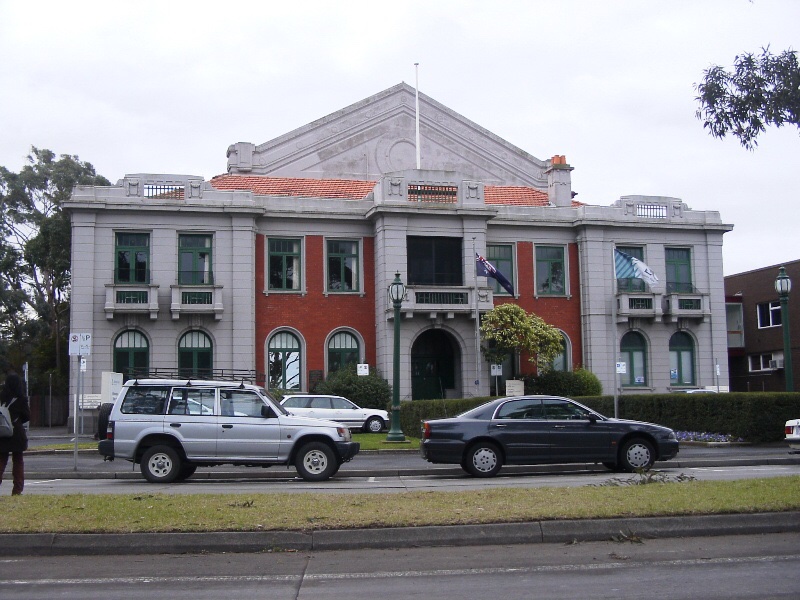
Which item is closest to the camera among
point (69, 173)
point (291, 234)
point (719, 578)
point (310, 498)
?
point (719, 578)

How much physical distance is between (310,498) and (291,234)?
2683cm

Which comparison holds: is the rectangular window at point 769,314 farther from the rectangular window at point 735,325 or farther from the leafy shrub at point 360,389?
the leafy shrub at point 360,389

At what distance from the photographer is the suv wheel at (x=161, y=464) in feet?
55.3

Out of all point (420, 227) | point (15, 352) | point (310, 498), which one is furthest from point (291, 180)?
point (310, 498)

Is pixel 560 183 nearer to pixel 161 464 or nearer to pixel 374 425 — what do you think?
pixel 374 425

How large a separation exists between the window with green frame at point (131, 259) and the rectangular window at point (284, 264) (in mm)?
4909

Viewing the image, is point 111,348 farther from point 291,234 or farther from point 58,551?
point 58,551

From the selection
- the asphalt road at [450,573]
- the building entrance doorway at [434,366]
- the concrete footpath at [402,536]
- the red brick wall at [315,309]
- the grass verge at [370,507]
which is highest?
the red brick wall at [315,309]

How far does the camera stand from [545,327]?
36.9 m

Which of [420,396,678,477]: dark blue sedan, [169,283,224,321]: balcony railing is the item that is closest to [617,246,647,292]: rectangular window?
[169,283,224,321]: balcony railing

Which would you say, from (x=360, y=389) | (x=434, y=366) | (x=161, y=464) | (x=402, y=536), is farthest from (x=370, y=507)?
(x=434, y=366)

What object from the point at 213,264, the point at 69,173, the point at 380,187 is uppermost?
the point at 69,173

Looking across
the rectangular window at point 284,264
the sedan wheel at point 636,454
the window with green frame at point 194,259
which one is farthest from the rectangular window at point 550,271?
the sedan wheel at point 636,454

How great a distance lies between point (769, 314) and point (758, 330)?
3.67ft
